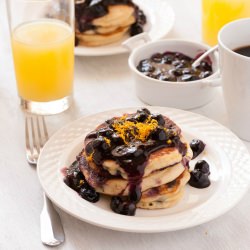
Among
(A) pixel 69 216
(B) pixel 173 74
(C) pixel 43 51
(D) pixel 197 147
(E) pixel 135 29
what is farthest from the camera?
(E) pixel 135 29

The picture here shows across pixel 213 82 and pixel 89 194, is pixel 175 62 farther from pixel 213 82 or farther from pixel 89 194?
pixel 89 194

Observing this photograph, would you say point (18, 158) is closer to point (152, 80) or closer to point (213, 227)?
point (152, 80)

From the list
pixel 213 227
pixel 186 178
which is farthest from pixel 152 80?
pixel 213 227

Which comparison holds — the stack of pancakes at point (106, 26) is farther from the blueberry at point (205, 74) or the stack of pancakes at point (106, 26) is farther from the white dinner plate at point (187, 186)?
the white dinner plate at point (187, 186)

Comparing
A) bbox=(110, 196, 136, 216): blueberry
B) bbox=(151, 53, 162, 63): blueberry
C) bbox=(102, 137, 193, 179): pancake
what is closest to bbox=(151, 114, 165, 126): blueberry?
bbox=(102, 137, 193, 179): pancake

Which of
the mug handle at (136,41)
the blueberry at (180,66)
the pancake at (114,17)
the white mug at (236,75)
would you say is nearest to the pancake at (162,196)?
the white mug at (236,75)

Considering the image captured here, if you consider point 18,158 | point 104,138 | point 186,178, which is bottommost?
point 18,158

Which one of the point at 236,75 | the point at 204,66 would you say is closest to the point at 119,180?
the point at 236,75
